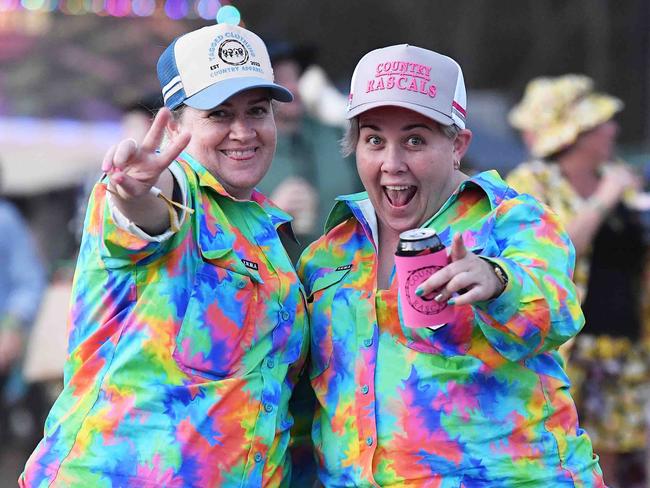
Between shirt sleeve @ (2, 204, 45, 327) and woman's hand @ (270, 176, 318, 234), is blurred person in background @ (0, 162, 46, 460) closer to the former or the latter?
shirt sleeve @ (2, 204, 45, 327)

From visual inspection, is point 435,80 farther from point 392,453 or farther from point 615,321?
point 615,321

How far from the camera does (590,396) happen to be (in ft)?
22.4

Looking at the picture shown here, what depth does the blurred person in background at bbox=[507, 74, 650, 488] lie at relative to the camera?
6.73 metres

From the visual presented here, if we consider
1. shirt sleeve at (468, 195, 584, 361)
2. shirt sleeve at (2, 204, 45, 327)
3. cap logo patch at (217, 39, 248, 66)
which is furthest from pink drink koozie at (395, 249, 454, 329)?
shirt sleeve at (2, 204, 45, 327)

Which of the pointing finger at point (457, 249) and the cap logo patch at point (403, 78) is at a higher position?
the cap logo patch at point (403, 78)

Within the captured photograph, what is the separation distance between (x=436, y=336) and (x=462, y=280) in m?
0.42

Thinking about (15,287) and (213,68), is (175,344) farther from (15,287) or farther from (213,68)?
(15,287)

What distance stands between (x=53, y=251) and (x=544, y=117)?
3.30 meters

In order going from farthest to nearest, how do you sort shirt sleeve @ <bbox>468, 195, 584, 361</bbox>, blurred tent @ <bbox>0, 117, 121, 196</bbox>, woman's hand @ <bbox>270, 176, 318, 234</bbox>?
blurred tent @ <bbox>0, 117, 121, 196</bbox> < woman's hand @ <bbox>270, 176, 318, 234</bbox> < shirt sleeve @ <bbox>468, 195, 584, 361</bbox>

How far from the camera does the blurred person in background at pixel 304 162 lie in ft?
21.0

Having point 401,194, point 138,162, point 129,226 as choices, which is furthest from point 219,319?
point 401,194

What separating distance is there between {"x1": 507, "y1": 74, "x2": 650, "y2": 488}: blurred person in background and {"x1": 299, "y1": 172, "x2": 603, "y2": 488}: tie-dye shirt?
305cm

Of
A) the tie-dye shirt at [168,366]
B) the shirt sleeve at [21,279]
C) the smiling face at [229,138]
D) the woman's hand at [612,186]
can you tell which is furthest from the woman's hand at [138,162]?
the shirt sleeve at [21,279]

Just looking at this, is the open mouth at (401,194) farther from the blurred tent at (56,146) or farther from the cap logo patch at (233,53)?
the blurred tent at (56,146)
